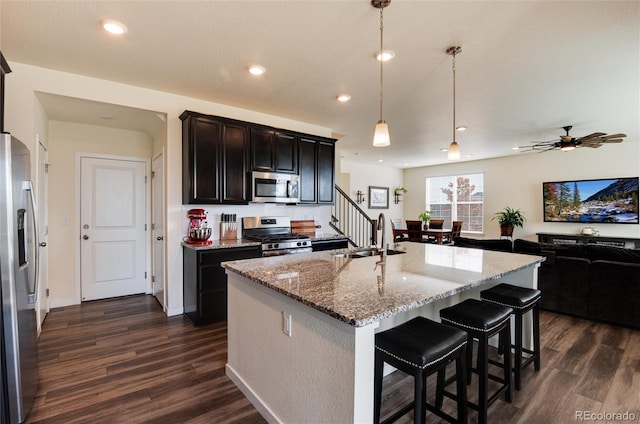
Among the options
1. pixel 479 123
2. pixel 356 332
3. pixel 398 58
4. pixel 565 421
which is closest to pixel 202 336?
pixel 356 332

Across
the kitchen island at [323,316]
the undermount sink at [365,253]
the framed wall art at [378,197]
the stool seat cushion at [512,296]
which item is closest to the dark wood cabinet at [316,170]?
the undermount sink at [365,253]

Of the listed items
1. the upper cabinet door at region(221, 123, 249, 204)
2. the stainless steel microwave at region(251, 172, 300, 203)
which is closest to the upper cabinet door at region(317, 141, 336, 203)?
the stainless steel microwave at region(251, 172, 300, 203)

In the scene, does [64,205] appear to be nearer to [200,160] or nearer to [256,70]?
[200,160]

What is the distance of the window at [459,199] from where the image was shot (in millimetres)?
8477

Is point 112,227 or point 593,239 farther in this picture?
point 593,239

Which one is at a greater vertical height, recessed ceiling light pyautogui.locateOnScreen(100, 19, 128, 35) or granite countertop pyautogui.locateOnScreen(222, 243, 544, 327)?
recessed ceiling light pyautogui.locateOnScreen(100, 19, 128, 35)

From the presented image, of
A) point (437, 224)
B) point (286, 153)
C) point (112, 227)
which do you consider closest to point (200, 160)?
point (286, 153)

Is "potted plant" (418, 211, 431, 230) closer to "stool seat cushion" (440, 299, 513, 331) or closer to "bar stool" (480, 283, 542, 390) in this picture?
"bar stool" (480, 283, 542, 390)

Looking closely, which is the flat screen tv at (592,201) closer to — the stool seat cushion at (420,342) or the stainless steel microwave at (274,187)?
the stainless steel microwave at (274,187)

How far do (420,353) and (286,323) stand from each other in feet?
2.32

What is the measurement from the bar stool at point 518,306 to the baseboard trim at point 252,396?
1.74 meters

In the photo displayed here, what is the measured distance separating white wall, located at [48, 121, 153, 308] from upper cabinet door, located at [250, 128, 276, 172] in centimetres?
226

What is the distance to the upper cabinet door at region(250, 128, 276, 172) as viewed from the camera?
160 inches

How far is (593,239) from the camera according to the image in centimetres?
621
